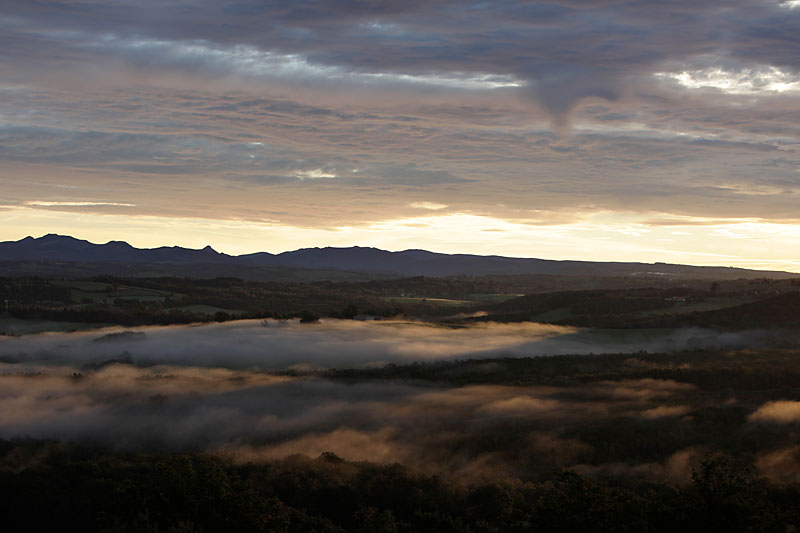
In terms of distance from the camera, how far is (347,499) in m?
49.5

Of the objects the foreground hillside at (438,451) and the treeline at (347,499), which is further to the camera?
the foreground hillside at (438,451)

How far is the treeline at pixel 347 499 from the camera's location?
3038 cm

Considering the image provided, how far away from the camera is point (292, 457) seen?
2405 inches

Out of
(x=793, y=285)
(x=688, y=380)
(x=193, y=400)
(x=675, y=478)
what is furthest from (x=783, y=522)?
(x=793, y=285)

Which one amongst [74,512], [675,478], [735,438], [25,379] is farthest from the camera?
[25,379]

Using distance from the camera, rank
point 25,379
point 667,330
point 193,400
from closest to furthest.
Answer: point 193,400 → point 25,379 → point 667,330

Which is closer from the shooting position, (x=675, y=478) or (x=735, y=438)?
(x=675, y=478)

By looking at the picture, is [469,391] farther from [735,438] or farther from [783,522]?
[783,522]

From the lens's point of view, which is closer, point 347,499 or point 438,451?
point 347,499

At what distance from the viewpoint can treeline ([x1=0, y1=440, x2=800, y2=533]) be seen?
99.7 ft

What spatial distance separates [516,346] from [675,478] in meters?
78.0

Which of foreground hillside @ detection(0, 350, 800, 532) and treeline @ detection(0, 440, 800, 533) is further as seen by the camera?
foreground hillside @ detection(0, 350, 800, 532)

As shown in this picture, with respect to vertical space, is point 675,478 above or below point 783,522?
Result: below

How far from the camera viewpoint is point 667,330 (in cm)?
13062
